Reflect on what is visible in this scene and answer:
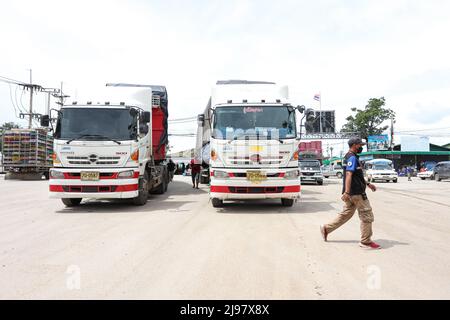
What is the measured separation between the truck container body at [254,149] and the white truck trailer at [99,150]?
2218 millimetres

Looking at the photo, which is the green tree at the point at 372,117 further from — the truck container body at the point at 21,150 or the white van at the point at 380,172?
the truck container body at the point at 21,150

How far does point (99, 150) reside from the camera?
941 centimetres

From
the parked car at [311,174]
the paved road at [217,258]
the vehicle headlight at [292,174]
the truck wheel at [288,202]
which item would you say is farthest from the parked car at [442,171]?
the vehicle headlight at [292,174]

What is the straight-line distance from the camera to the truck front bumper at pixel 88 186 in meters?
9.32

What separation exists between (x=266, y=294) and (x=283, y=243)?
2237 mm

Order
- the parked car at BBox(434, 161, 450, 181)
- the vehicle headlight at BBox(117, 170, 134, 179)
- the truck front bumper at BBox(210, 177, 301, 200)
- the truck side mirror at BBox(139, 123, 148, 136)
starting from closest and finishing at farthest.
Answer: the truck front bumper at BBox(210, 177, 301, 200)
the vehicle headlight at BBox(117, 170, 134, 179)
the truck side mirror at BBox(139, 123, 148, 136)
the parked car at BBox(434, 161, 450, 181)

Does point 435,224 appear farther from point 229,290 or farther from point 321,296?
point 229,290

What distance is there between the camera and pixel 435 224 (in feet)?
24.8

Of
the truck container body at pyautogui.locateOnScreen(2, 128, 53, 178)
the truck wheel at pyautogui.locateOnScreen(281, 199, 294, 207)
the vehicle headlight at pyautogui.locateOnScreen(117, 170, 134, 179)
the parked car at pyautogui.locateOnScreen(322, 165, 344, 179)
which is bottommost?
the truck wheel at pyautogui.locateOnScreen(281, 199, 294, 207)

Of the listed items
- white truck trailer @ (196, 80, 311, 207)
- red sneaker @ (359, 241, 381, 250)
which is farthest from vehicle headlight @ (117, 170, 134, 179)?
red sneaker @ (359, 241, 381, 250)

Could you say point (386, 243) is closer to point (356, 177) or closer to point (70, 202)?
point (356, 177)

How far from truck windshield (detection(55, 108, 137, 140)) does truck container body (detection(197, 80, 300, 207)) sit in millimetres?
2368

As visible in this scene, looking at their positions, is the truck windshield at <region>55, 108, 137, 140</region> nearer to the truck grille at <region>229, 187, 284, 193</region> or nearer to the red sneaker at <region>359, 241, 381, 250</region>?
the truck grille at <region>229, 187, 284, 193</region>

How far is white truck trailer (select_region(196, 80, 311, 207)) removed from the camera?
29.5 ft
